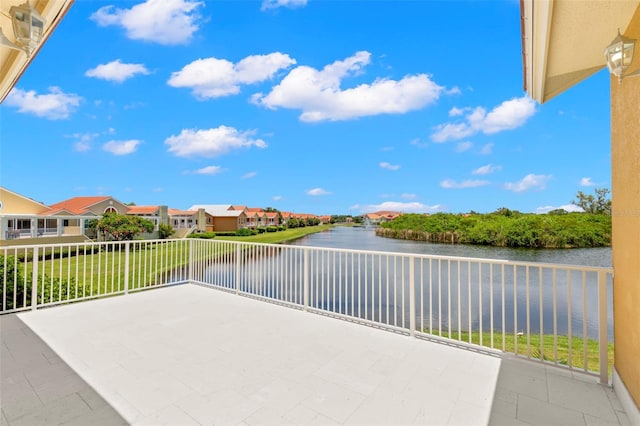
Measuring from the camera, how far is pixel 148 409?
187 centimetres

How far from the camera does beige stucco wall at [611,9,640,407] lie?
69.3 inches

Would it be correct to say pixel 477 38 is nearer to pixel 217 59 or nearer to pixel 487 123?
pixel 217 59

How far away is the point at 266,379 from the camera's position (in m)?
2.23

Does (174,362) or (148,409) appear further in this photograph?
(174,362)

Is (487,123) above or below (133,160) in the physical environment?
above

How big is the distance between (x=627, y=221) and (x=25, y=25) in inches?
152

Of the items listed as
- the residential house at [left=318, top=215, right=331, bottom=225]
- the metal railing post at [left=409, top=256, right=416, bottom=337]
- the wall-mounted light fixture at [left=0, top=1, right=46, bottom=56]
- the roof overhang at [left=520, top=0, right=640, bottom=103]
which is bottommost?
the metal railing post at [left=409, top=256, right=416, bottom=337]

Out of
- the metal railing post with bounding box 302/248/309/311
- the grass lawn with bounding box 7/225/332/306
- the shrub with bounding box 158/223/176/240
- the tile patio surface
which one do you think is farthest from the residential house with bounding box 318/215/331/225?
the tile patio surface

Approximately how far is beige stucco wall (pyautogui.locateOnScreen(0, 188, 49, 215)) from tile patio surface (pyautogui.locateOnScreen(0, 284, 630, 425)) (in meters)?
25.3

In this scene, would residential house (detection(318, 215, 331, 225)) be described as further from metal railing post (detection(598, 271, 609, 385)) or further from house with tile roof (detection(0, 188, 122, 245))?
metal railing post (detection(598, 271, 609, 385))

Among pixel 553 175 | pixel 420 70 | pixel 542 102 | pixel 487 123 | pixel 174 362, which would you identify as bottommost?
pixel 174 362

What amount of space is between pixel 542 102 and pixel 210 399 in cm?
419

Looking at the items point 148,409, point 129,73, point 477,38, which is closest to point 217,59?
point 129,73

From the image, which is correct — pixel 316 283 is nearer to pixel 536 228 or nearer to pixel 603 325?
pixel 603 325
